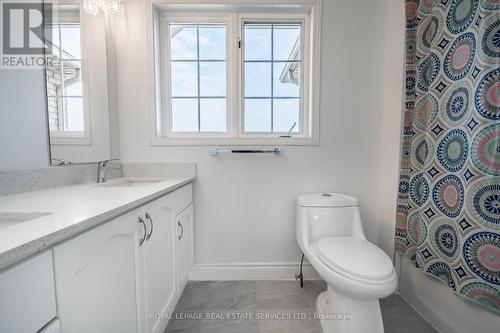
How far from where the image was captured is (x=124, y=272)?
77cm

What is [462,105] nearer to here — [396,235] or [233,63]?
[396,235]

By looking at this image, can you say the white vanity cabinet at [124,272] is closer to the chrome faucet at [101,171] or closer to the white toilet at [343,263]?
the chrome faucet at [101,171]

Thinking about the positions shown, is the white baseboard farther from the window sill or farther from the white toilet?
the window sill

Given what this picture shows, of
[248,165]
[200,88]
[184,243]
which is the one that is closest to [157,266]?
[184,243]

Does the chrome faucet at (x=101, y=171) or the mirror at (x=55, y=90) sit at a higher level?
the mirror at (x=55, y=90)

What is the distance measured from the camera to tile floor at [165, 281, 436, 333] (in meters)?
1.21

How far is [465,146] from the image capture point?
0.99 meters

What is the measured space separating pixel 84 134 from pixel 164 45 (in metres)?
0.90

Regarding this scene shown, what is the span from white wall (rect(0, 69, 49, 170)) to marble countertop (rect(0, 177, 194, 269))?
17 cm

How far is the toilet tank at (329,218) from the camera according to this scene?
138 centimetres

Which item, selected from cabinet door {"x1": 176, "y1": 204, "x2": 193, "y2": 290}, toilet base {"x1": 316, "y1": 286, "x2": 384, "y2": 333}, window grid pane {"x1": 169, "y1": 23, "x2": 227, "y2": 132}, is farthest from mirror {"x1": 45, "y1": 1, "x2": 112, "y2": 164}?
toilet base {"x1": 316, "y1": 286, "x2": 384, "y2": 333}

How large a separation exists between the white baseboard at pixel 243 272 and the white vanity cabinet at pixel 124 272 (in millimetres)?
373

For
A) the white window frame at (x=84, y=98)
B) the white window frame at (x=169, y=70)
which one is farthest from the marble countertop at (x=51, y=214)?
the white window frame at (x=169, y=70)

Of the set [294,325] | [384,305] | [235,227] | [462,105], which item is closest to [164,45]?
[235,227]
